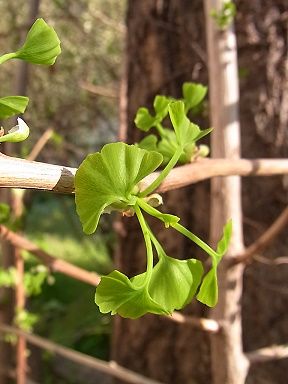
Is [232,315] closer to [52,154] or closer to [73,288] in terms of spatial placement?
[52,154]

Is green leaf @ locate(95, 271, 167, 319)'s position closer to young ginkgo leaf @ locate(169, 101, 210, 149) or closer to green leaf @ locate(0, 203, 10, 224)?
young ginkgo leaf @ locate(169, 101, 210, 149)

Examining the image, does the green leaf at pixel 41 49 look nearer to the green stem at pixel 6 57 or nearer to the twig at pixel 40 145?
the green stem at pixel 6 57

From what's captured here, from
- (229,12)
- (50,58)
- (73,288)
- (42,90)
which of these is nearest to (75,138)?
(42,90)

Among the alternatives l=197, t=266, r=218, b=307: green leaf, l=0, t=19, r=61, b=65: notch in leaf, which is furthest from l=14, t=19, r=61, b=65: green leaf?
→ l=197, t=266, r=218, b=307: green leaf

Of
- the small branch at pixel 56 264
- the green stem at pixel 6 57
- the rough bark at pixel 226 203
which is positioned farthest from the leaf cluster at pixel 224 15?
the green stem at pixel 6 57

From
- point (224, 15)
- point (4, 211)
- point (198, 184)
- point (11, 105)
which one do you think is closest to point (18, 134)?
point (11, 105)

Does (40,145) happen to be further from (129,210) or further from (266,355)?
(129,210)
